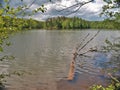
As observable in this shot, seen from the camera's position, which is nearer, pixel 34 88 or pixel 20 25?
pixel 20 25

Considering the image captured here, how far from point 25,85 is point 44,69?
806cm

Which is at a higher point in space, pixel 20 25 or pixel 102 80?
pixel 20 25

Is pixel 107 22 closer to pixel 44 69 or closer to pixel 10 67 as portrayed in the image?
pixel 44 69

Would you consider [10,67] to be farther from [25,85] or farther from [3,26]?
[3,26]

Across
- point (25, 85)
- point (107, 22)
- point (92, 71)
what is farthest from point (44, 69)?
point (107, 22)

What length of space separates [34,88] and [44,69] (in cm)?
902

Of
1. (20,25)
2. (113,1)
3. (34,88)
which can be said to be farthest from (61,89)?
(20,25)

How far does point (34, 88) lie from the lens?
21391 mm

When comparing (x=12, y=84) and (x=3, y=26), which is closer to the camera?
(x=3, y=26)

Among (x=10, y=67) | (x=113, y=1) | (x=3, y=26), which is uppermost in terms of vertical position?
(x=113, y=1)

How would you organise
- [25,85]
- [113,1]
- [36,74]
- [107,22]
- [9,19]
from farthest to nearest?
[36,74] → [25,85] → [107,22] → [113,1] → [9,19]

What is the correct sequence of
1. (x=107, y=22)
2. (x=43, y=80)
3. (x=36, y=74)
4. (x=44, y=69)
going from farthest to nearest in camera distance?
(x=44, y=69)
(x=36, y=74)
(x=43, y=80)
(x=107, y=22)

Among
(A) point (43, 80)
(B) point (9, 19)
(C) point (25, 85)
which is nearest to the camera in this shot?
(B) point (9, 19)

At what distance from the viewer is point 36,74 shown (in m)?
27.4
